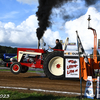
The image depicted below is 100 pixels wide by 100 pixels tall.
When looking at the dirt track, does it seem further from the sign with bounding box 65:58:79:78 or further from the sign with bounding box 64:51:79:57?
the sign with bounding box 64:51:79:57

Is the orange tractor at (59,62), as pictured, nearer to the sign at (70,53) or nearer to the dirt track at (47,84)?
the sign at (70,53)

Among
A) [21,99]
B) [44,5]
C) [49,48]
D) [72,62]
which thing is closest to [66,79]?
[72,62]

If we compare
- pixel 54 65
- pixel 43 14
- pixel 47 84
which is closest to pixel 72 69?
pixel 54 65

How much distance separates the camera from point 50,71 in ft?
25.8

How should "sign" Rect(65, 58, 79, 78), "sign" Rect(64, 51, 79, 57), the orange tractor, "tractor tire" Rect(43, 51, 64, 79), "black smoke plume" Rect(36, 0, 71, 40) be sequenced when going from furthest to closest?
"black smoke plume" Rect(36, 0, 71, 40) < "tractor tire" Rect(43, 51, 64, 79) < "sign" Rect(64, 51, 79, 57) < "sign" Rect(65, 58, 79, 78) < the orange tractor

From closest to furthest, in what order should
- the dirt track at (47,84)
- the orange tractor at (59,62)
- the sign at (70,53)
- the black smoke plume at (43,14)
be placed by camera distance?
the dirt track at (47,84)
the orange tractor at (59,62)
the sign at (70,53)
the black smoke plume at (43,14)

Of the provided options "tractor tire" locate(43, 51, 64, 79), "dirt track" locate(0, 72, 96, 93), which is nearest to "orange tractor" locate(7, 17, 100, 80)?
"tractor tire" locate(43, 51, 64, 79)

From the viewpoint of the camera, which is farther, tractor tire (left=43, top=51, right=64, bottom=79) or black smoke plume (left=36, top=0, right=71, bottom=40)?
black smoke plume (left=36, top=0, right=71, bottom=40)

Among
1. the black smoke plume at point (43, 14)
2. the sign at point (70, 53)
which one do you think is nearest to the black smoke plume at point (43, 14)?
the black smoke plume at point (43, 14)

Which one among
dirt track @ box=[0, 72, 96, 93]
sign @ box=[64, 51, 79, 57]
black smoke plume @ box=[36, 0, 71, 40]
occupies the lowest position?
dirt track @ box=[0, 72, 96, 93]

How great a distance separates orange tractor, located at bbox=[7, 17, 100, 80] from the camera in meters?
6.82

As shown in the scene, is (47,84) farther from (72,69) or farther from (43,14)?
(43,14)

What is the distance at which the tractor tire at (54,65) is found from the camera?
7.79 metres

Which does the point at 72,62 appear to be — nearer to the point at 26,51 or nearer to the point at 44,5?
the point at 26,51
